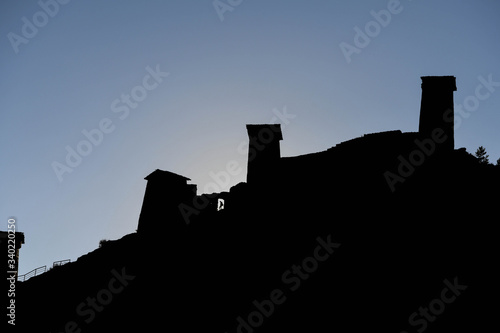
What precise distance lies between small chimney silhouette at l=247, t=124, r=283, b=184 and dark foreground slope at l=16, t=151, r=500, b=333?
71cm

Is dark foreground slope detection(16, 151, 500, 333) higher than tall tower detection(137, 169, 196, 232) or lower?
lower

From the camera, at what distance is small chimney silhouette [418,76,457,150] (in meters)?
15.6

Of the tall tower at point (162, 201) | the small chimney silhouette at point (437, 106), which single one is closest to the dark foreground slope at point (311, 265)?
the tall tower at point (162, 201)

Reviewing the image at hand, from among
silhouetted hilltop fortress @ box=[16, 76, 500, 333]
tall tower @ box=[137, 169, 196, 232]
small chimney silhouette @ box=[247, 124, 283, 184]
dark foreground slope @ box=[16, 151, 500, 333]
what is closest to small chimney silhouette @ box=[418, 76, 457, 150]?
silhouetted hilltop fortress @ box=[16, 76, 500, 333]

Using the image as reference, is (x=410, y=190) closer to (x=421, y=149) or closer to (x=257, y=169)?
(x=421, y=149)

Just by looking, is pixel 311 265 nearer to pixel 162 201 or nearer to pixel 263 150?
pixel 263 150

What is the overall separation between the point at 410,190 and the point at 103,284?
44.2ft

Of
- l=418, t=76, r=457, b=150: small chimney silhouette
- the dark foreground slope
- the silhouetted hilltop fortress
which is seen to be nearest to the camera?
the dark foreground slope

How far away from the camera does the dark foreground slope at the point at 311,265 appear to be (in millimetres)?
13414

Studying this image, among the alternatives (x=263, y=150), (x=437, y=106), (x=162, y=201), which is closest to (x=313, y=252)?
(x=263, y=150)

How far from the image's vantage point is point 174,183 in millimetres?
21094

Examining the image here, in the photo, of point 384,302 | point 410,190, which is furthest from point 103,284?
point 410,190

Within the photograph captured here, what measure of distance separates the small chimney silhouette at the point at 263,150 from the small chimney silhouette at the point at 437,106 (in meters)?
5.98

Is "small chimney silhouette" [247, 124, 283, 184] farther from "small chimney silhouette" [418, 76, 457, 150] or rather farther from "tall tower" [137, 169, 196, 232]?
"small chimney silhouette" [418, 76, 457, 150]
